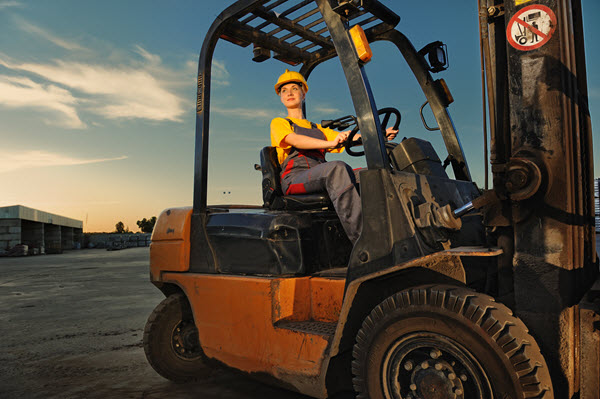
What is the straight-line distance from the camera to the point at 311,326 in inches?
106

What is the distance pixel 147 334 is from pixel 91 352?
141cm

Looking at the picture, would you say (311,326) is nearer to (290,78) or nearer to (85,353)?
(290,78)

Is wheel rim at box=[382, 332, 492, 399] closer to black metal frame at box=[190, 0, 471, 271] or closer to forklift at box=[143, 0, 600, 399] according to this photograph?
forklift at box=[143, 0, 600, 399]

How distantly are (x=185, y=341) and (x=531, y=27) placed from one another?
339 centimetres

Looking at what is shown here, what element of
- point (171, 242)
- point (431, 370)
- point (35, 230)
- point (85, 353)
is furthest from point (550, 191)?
Answer: point (35, 230)

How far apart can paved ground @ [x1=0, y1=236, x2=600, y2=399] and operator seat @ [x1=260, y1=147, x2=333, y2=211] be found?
4.42ft

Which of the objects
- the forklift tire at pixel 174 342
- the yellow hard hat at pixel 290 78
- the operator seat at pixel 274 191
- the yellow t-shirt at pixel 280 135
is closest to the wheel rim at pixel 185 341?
the forklift tire at pixel 174 342

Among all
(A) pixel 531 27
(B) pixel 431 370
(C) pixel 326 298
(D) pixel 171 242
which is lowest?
(B) pixel 431 370

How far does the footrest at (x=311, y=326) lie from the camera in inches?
101

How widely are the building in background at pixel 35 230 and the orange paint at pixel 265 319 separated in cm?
2890

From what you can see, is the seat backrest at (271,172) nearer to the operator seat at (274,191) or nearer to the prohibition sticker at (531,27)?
the operator seat at (274,191)

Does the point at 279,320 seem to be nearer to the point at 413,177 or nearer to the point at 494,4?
the point at 413,177

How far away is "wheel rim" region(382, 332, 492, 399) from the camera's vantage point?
6.46 feet

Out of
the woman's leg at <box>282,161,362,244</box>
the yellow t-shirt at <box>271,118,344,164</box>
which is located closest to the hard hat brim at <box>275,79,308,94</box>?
the yellow t-shirt at <box>271,118,344,164</box>
